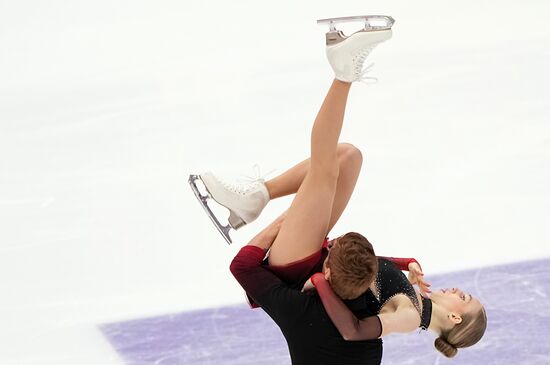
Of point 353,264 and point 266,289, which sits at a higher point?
point 353,264

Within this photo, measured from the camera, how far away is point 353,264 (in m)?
2.85

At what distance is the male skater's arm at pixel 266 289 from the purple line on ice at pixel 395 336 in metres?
0.94

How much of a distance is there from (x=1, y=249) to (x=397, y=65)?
303 centimetres

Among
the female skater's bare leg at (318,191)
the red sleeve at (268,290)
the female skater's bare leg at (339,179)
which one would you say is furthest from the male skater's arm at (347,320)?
the female skater's bare leg at (339,179)

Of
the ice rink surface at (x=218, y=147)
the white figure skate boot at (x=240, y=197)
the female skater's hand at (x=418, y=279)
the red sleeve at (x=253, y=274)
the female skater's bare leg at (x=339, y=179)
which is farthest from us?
the ice rink surface at (x=218, y=147)

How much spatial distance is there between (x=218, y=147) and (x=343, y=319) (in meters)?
2.88

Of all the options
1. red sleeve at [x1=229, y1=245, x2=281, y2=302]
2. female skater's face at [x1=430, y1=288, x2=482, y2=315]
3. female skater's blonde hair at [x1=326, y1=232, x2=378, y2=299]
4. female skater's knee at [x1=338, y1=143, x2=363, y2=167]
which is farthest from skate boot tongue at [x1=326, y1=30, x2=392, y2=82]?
female skater's face at [x1=430, y1=288, x2=482, y2=315]

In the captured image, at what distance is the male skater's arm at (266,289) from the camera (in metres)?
3.05

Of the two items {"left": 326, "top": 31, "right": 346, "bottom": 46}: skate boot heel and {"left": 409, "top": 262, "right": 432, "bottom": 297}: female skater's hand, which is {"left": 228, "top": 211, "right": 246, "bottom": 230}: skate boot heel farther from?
{"left": 326, "top": 31, "right": 346, "bottom": 46}: skate boot heel

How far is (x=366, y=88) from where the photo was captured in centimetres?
654

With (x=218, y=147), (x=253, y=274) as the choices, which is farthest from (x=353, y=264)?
(x=218, y=147)

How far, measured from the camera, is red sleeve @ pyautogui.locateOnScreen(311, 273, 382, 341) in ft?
9.63

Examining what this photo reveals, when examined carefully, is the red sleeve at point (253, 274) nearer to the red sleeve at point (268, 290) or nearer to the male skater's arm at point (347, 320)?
the red sleeve at point (268, 290)

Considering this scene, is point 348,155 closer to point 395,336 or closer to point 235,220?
point 235,220
